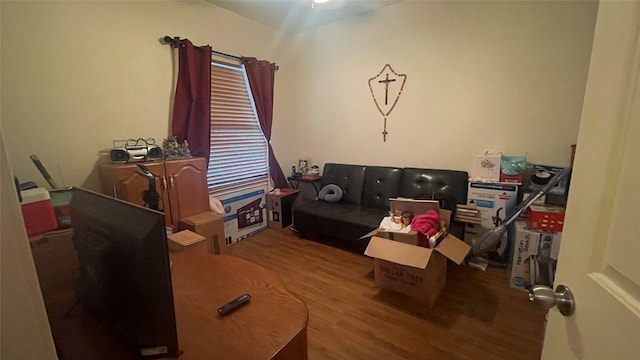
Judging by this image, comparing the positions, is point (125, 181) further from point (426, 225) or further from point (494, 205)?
point (494, 205)

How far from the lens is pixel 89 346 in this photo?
77 centimetres

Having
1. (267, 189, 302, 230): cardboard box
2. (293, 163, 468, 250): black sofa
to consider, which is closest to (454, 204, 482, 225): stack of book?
(293, 163, 468, 250): black sofa

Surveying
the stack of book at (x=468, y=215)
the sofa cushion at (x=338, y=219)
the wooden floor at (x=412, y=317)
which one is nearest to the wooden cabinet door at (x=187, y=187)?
the wooden floor at (x=412, y=317)

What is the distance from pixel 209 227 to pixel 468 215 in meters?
2.45

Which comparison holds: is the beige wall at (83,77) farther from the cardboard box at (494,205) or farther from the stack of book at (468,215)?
the cardboard box at (494,205)

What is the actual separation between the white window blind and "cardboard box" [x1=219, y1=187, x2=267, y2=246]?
0.10 m

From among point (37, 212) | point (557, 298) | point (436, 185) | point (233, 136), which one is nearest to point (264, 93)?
point (233, 136)

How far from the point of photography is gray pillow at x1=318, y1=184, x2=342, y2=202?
333cm

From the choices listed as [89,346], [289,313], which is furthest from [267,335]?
[89,346]

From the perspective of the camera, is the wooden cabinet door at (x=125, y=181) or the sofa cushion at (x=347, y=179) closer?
the wooden cabinet door at (x=125, y=181)

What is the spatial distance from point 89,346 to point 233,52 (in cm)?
315

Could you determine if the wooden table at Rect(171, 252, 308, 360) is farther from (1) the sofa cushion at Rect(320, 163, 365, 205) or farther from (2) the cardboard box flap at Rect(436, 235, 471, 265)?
(1) the sofa cushion at Rect(320, 163, 365, 205)

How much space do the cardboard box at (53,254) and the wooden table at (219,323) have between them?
42cm

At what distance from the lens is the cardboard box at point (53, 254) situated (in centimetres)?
130
